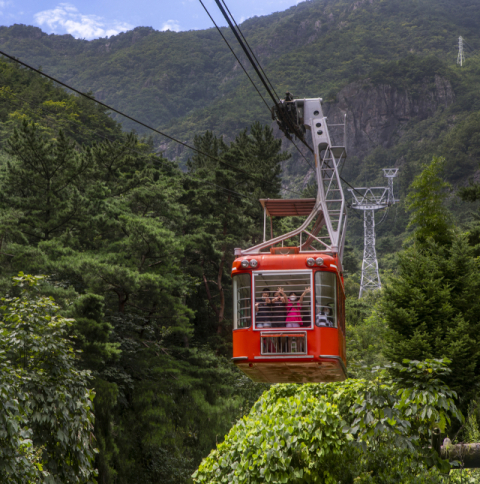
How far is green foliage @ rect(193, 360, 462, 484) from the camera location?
763 cm

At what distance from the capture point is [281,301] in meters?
11.1

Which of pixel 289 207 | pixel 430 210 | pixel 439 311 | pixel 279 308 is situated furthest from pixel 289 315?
pixel 430 210

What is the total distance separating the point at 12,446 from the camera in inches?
311

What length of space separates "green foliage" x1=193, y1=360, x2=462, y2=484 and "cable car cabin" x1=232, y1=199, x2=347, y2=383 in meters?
0.77

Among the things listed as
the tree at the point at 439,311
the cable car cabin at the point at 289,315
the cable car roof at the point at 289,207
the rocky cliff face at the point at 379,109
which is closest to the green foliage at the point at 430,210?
the tree at the point at 439,311

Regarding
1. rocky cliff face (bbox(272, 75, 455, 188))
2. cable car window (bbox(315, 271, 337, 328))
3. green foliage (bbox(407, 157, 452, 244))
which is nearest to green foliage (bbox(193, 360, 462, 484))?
cable car window (bbox(315, 271, 337, 328))

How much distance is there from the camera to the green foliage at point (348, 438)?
7633 mm

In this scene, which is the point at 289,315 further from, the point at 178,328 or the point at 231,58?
the point at 231,58

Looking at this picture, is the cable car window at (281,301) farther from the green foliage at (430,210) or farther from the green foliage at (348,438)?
the green foliage at (430,210)

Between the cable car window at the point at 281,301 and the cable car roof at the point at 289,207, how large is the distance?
3.48 metres

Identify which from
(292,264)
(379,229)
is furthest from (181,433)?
(379,229)

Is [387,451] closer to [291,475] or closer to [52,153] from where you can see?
[291,475]

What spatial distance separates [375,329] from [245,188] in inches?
447

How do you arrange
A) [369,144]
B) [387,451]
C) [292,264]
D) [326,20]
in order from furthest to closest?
[326,20]
[369,144]
[292,264]
[387,451]
